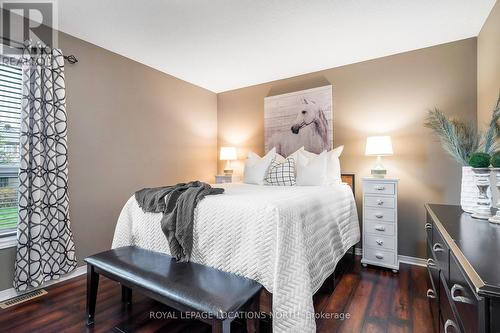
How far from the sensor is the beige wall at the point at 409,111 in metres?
2.65

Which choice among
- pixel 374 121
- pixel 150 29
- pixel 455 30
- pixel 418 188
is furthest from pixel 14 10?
pixel 418 188

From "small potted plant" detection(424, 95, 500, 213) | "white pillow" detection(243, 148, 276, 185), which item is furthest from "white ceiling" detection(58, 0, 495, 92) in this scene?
"white pillow" detection(243, 148, 276, 185)

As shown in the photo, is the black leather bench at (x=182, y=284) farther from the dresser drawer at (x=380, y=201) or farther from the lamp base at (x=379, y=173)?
the lamp base at (x=379, y=173)

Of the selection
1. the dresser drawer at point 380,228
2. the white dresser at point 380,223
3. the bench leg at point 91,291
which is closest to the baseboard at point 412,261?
the white dresser at point 380,223

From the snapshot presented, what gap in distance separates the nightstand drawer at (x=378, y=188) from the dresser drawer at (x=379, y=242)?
476mm

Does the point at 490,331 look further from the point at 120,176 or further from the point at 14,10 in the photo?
the point at 14,10

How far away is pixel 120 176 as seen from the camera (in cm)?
299

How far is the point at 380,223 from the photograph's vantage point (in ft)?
8.71

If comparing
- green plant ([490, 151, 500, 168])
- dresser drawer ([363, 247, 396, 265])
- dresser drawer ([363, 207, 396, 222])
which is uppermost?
green plant ([490, 151, 500, 168])

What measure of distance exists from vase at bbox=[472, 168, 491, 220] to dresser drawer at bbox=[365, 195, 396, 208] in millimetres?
1042

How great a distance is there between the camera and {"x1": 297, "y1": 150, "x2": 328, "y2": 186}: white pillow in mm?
2826

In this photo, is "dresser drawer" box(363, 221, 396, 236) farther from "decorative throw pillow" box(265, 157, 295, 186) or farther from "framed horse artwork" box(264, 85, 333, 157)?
"framed horse artwork" box(264, 85, 333, 157)

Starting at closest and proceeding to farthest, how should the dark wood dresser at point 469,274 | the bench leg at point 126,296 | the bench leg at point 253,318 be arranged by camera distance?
1. the dark wood dresser at point 469,274
2. the bench leg at point 253,318
3. the bench leg at point 126,296

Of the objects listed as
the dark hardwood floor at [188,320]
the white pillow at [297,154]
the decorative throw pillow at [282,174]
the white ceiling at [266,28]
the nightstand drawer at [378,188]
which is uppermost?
the white ceiling at [266,28]
